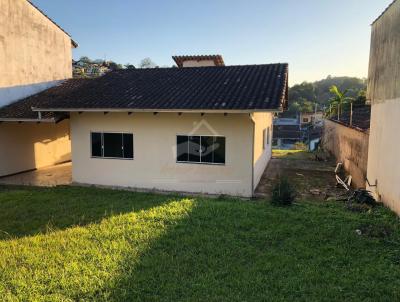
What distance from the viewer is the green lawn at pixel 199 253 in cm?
445

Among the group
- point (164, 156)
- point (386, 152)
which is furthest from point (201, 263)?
point (164, 156)

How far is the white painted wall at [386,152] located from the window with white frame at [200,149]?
473 cm

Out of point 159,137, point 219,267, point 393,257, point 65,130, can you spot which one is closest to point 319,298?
point 219,267

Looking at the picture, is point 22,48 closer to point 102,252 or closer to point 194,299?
point 102,252

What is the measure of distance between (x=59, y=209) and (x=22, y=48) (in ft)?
32.4

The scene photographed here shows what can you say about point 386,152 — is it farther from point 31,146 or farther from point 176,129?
point 31,146

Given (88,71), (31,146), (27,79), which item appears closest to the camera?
(27,79)

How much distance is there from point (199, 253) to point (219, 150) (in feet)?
18.4

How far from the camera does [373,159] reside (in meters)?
9.88

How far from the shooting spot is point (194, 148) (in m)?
11.2

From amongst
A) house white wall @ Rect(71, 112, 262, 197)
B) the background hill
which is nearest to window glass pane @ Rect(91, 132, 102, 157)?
house white wall @ Rect(71, 112, 262, 197)

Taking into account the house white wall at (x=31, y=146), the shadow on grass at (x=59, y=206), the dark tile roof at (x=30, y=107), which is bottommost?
the shadow on grass at (x=59, y=206)

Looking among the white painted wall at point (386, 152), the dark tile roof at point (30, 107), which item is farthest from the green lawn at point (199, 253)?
the dark tile roof at point (30, 107)

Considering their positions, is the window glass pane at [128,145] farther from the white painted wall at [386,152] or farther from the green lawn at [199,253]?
the white painted wall at [386,152]
